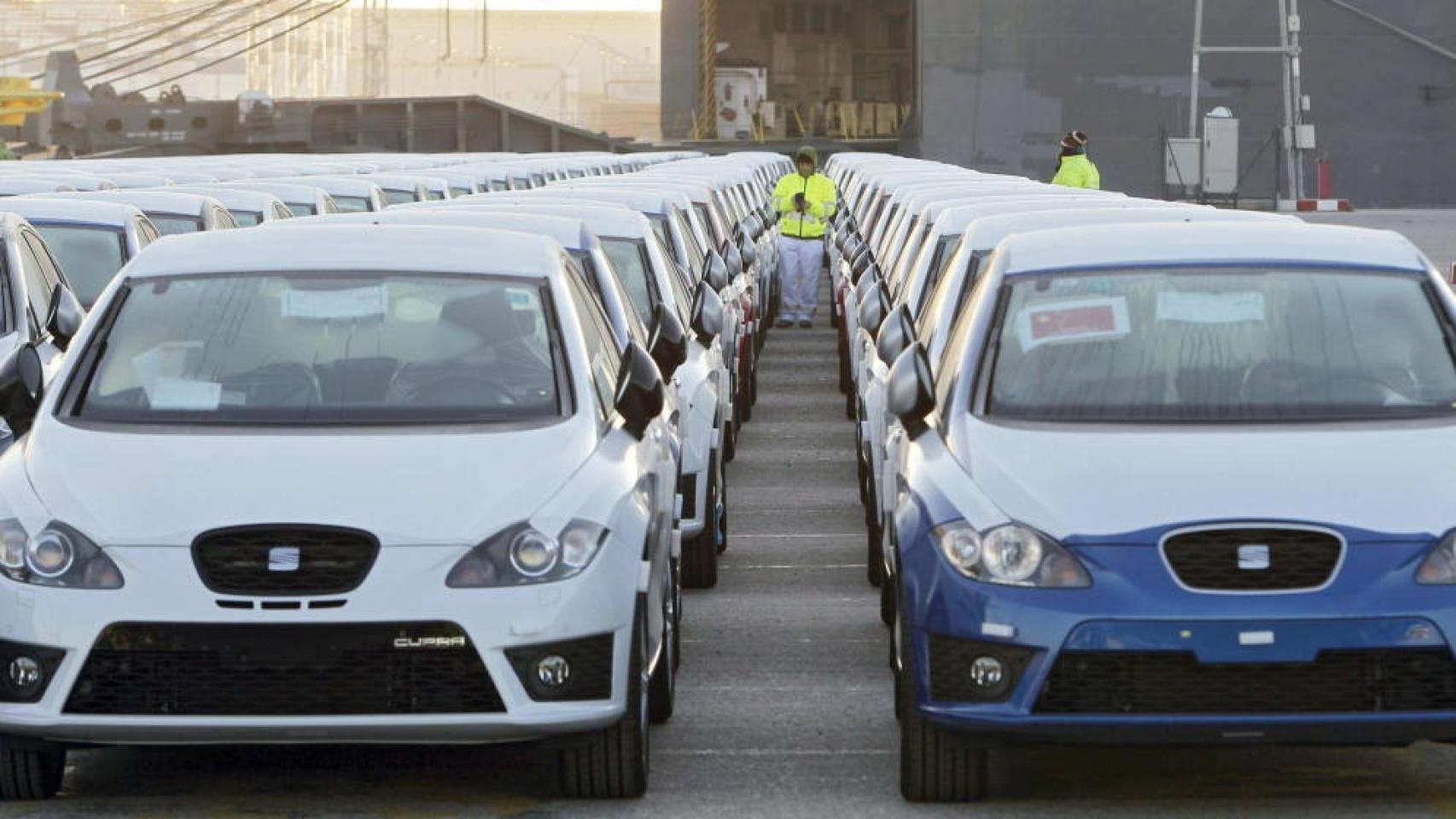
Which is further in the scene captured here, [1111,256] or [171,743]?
[1111,256]

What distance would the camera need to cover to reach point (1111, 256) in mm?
8203

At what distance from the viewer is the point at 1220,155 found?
169ft

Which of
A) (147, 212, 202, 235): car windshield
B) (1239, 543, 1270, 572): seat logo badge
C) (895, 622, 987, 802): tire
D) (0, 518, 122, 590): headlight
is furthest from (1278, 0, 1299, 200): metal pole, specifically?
(0, 518, 122, 590): headlight

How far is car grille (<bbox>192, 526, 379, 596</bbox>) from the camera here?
6594 millimetres

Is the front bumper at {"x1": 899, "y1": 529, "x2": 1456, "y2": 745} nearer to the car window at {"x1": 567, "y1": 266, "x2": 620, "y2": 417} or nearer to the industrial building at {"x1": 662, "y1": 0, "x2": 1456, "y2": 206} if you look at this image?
the car window at {"x1": 567, "y1": 266, "x2": 620, "y2": 417}

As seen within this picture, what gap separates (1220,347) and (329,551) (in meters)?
2.66

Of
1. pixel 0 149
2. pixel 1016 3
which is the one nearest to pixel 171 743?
pixel 1016 3

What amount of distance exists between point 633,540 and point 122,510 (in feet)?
4.26

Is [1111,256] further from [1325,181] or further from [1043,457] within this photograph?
[1325,181]

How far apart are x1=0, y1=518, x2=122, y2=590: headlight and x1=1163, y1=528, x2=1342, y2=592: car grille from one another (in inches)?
101

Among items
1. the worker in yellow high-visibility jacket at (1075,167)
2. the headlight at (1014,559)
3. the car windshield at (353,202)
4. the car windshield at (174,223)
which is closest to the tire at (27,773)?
the headlight at (1014,559)

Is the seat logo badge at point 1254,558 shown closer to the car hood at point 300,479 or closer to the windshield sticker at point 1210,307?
the windshield sticker at point 1210,307

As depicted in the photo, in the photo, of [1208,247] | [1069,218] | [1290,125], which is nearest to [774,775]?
[1208,247]

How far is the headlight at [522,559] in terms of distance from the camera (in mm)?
6656
